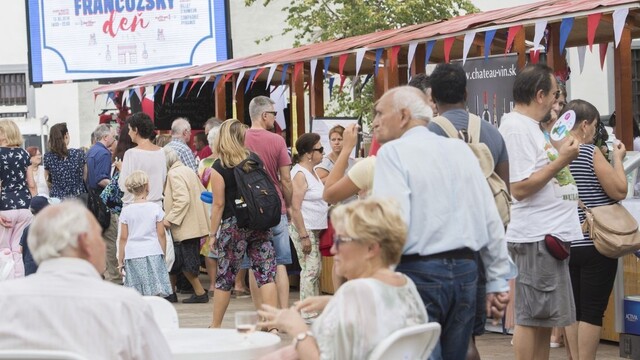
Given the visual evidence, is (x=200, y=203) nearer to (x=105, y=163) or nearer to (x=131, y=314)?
(x=105, y=163)

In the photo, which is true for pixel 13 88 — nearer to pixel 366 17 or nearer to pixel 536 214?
pixel 366 17

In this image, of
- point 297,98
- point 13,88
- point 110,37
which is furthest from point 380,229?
point 13,88

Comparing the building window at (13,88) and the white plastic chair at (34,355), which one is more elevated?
the building window at (13,88)

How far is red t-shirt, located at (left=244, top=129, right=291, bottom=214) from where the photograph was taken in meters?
10.0

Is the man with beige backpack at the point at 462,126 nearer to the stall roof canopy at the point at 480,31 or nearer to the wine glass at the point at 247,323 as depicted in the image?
the wine glass at the point at 247,323

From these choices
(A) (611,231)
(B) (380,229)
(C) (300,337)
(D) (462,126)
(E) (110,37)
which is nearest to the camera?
(C) (300,337)

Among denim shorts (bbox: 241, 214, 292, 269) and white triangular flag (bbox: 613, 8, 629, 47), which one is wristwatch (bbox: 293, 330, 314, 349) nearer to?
denim shorts (bbox: 241, 214, 292, 269)

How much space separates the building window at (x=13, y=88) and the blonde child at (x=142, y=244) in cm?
2382

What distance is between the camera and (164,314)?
18.0 ft

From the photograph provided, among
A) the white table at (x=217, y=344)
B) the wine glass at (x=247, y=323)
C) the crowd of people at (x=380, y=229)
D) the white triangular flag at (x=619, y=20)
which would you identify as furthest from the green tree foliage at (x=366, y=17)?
the wine glass at (x=247, y=323)

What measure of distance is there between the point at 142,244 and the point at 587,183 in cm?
474

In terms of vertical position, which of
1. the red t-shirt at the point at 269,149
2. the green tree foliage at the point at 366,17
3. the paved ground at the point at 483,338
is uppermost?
the green tree foliage at the point at 366,17

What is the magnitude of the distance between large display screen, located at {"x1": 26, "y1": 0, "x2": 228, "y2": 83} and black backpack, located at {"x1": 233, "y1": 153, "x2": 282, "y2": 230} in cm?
1753

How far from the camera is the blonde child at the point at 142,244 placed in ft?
35.9
